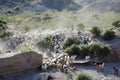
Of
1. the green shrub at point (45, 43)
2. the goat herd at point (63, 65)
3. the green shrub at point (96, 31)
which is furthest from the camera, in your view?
the green shrub at point (45, 43)

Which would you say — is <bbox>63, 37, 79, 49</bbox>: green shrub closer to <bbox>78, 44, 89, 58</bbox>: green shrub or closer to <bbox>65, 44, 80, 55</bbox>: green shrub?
<bbox>65, 44, 80, 55</bbox>: green shrub

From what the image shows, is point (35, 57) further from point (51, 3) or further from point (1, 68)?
point (51, 3)

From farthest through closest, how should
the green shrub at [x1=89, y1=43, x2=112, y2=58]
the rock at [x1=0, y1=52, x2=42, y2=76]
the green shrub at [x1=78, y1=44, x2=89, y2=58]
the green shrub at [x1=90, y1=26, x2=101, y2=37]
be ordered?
the green shrub at [x1=90, y1=26, x2=101, y2=37], the green shrub at [x1=78, y1=44, x2=89, y2=58], the green shrub at [x1=89, y1=43, x2=112, y2=58], the rock at [x1=0, y1=52, x2=42, y2=76]

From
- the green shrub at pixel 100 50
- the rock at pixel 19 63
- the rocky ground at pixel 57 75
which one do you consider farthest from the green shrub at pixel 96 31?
the rock at pixel 19 63

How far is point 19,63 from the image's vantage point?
81.0 ft

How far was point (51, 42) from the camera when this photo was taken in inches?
1455

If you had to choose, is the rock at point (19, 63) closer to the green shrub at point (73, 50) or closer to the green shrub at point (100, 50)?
the green shrub at point (73, 50)

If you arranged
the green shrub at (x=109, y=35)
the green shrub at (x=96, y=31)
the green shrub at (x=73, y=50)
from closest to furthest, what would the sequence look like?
the green shrub at (x=73, y=50) → the green shrub at (x=109, y=35) → the green shrub at (x=96, y=31)

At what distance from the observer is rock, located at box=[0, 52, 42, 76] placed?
23578mm

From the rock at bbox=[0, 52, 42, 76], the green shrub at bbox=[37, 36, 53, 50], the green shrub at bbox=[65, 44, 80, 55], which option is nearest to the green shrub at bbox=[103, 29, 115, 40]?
the green shrub at bbox=[65, 44, 80, 55]

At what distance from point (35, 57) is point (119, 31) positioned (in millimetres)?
13205

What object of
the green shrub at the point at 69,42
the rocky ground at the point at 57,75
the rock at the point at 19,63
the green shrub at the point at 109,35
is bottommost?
the rocky ground at the point at 57,75

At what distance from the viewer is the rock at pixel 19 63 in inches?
928

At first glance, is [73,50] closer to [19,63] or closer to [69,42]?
[69,42]
